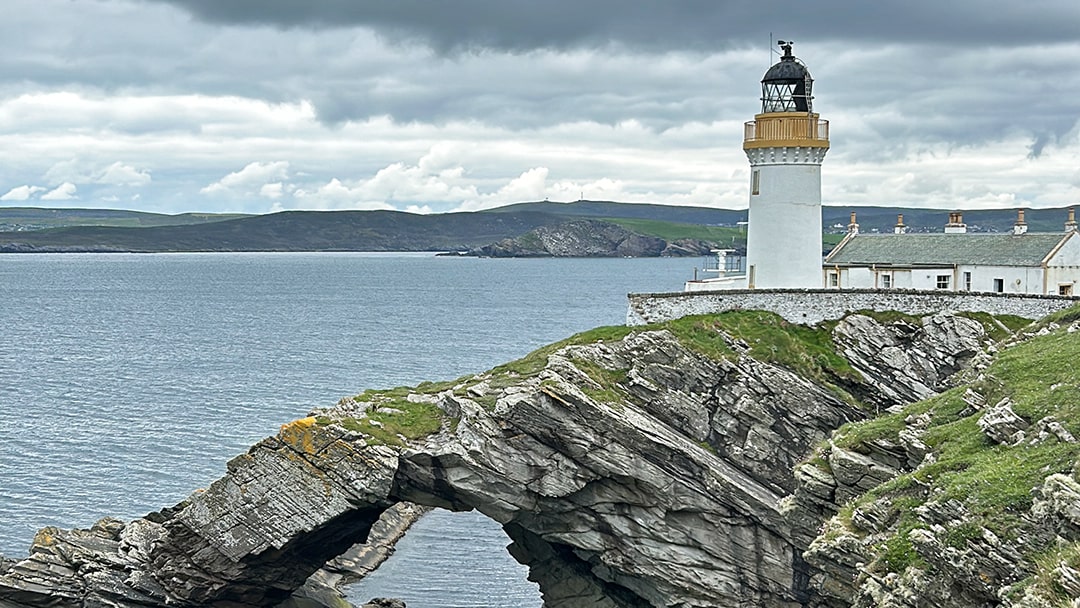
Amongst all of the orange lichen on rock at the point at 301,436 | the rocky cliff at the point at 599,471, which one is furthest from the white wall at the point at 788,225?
the orange lichen on rock at the point at 301,436

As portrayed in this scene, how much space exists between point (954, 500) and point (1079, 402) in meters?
4.93

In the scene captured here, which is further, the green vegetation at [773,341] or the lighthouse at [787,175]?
the lighthouse at [787,175]

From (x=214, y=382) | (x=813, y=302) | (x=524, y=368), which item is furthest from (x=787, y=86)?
(x=214, y=382)

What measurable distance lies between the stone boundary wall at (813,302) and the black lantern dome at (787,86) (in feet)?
27.2

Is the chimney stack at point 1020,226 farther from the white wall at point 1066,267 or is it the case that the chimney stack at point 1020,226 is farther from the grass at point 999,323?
the grass at point 999,323

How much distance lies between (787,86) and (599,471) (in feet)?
70.5

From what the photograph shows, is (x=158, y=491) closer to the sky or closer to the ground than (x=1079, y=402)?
closer to the ground

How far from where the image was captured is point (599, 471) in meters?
38.5

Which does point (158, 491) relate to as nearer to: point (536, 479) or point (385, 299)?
point (536, 479)

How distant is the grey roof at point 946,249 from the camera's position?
5088 centimetres

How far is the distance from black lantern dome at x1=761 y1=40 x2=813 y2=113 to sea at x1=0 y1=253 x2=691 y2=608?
22.7m

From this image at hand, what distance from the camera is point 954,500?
21656 millimetres

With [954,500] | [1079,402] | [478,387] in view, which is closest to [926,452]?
[1079,402]

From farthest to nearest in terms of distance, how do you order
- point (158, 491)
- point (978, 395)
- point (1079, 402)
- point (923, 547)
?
point (158, 491), point (978, 395), point (1079, 402), point (923, 547)
